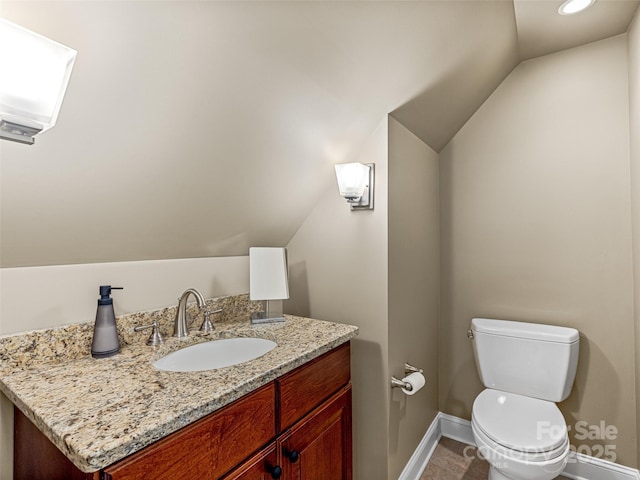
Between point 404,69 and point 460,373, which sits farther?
point 460,373

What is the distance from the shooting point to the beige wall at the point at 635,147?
5.00ft

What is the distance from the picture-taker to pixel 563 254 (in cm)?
186

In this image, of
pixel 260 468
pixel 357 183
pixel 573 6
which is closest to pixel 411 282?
pixel 357 183

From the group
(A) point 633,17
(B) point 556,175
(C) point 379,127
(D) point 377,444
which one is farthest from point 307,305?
(A) point 633,17

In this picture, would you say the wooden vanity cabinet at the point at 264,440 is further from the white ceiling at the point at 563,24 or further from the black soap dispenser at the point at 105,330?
the white ceiling at the point at 563,24

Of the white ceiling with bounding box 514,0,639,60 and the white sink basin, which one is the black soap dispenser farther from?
the white ceiling with bounding box 514,0,639,60

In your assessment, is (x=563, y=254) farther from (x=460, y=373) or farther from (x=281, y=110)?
(x=281, y=110)

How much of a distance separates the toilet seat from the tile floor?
1.54 ft

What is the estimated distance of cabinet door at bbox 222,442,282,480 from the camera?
865 millimetres

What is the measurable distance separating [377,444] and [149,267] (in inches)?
49.9

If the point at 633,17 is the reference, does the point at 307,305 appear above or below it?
below

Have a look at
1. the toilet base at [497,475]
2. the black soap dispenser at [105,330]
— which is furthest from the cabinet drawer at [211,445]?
the toilet base at [497,475]

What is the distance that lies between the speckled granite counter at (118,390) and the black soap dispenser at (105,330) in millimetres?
30

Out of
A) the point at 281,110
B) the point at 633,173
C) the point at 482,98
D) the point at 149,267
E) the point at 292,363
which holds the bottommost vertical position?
the point at 292,363
